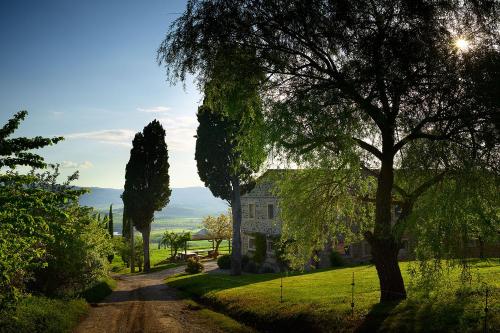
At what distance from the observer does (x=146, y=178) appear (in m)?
53.2

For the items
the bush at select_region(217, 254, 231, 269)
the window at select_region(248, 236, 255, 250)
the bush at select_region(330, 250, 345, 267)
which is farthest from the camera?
the bush at select_region(217, 254, 231, 269)

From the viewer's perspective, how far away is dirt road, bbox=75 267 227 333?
770 inches

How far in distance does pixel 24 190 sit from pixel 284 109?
831 cm

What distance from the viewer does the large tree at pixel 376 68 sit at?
1345 cm

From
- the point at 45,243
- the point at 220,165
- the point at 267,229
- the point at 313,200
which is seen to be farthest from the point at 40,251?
the point at 267,229

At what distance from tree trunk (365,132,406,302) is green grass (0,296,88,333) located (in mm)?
13791

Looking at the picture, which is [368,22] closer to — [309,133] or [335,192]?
[309,133]

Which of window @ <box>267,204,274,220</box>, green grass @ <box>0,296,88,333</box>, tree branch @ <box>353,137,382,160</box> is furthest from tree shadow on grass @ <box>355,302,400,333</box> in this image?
window @ <box>267,204,274,220</box>

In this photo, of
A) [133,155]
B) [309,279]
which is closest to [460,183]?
[309,279]

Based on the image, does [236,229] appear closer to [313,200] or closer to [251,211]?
[251,211]

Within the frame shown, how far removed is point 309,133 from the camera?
15.4 meters

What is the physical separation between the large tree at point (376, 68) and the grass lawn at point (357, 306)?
9.64 ft

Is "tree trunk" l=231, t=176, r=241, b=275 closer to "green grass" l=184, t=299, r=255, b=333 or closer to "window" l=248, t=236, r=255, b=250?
"window" l=248, t=236, r=255, b=250

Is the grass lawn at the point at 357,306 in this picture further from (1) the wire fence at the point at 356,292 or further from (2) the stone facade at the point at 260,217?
(2) the stone facade at the point at 260,217
